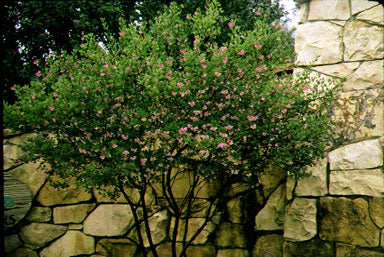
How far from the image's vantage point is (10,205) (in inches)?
166

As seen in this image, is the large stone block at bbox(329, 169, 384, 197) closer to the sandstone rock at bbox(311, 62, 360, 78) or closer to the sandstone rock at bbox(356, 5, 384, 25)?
the sandstone rock at bbox(311, 62, 360, 78)

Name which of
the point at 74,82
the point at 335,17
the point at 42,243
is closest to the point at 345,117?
the point at 335,17

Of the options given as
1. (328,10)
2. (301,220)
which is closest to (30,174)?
(301,220)

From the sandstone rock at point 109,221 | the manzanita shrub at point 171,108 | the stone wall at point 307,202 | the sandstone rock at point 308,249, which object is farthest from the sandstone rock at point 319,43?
the sandstone rock at point 109,221

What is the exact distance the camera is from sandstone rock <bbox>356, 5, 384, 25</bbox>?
11.7 feet

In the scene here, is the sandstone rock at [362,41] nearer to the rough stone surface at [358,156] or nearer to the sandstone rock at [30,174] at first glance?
the rough stone surface at [358,156]

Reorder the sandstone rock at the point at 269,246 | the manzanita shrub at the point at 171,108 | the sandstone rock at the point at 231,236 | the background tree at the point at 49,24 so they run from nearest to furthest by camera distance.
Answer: the manzanita shrub at the point at 171,108 → the sandstone rock at the point at 269,246 → the sandstone rock at the point at 231,236 → the background tree at the point at 49,24

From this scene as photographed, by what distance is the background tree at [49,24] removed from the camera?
19.2 ft

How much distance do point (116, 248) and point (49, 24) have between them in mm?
3549

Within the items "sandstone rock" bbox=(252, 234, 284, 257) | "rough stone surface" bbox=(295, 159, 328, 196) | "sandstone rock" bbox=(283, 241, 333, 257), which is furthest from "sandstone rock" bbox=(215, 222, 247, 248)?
"rough stone surface" bbox=(295, 159, 328, 196)

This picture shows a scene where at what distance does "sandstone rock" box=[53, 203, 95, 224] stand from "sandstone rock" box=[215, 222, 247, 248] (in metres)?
1.43

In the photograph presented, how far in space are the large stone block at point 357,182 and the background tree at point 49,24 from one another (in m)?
3.60

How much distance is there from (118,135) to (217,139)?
912mm

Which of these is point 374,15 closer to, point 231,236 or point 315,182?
point 315,182
